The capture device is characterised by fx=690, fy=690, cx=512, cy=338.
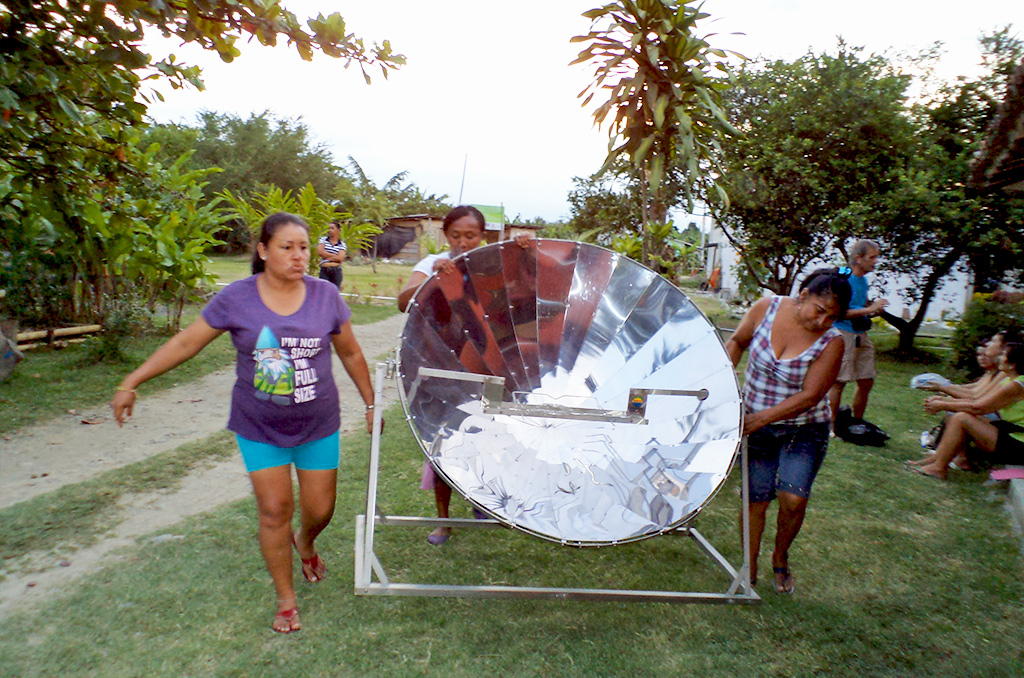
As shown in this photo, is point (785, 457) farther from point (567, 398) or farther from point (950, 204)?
point (950, 204)

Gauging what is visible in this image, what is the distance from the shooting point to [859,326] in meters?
6.05

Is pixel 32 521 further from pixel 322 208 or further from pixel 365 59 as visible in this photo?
pixel 322 208

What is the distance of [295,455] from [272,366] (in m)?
0.41

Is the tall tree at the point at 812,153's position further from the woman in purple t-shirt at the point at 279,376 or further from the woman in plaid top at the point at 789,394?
the woman in purple t-shirt at the point at 279,376

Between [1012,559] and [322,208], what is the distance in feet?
32.3

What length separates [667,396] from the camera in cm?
321

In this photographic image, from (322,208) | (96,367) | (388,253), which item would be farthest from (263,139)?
(96,367)

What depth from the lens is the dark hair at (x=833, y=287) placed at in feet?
9.88

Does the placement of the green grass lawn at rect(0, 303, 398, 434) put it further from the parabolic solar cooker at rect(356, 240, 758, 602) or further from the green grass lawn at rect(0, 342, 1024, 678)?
the parabolic solar cooker at rect(356, 240, 758, 602)

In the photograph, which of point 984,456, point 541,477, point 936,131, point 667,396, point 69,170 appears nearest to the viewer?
point 541,477

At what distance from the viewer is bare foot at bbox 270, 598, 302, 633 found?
282cm

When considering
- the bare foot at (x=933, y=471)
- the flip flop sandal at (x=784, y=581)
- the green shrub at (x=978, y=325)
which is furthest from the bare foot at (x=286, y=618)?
the green shrub at (x=978, y=325)

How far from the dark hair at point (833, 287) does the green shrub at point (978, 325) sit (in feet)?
15.9

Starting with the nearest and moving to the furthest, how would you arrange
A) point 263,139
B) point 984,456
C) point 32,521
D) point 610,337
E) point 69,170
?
point 610,337 → point 32,521 → point 69,170 → point 984,456 → point 263,139
